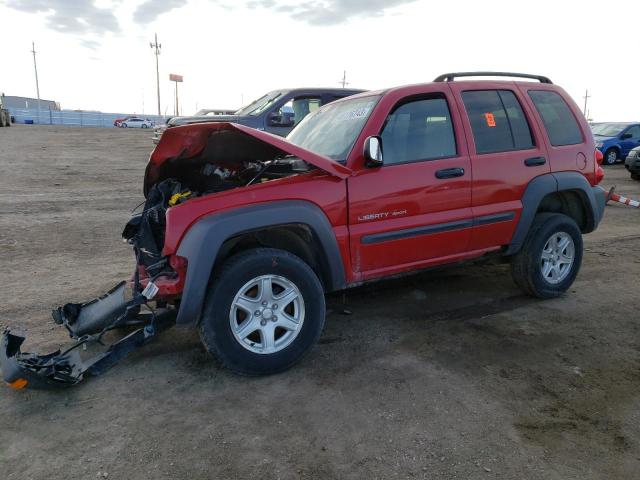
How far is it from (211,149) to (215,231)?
1.19m

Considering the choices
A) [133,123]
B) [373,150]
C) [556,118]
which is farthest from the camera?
[133,123]

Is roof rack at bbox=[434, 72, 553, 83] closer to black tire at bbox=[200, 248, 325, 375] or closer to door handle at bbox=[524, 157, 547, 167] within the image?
door handle at bbox=[524, 157, 547, 167]

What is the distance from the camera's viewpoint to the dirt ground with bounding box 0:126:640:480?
2514 mm

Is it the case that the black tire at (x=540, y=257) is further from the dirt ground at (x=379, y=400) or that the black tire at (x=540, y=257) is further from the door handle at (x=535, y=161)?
the door handle at (x=535, y=161)

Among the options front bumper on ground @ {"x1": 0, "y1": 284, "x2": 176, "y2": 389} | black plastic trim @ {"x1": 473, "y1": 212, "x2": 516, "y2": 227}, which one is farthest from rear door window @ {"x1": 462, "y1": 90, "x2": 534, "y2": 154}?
front bumper on ground @ {"x1": 0, "y1": 284, "x2": 176, "y2": 389}

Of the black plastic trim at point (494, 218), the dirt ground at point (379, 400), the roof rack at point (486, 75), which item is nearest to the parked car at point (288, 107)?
the roof rack at point (486, 75)

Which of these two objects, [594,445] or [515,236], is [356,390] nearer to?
[594,445]

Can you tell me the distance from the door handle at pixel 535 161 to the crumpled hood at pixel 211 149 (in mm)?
1844

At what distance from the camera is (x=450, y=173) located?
3.95 m

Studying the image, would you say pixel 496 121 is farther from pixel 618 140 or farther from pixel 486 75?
pixel 618 140

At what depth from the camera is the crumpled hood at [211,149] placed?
3.69m

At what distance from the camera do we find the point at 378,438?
2.70m

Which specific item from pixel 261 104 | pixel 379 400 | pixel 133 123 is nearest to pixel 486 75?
pixel 379 400

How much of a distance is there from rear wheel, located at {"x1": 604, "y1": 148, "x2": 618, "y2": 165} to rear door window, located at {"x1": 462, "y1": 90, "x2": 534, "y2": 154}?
59.3 ft
